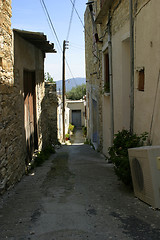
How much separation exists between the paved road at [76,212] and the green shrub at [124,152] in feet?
0.91

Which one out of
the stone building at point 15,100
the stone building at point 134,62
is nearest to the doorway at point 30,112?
the stone building at point 15,100

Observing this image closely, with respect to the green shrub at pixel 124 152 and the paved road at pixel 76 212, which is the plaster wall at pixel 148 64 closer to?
the green shrub at pixel 124 152

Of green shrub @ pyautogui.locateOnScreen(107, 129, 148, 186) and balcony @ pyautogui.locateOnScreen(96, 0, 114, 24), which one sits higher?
balcony @ pyautogui.locateOnScreen(96, 0, 114, 24)

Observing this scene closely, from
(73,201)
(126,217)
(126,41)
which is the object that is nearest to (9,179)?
(73,201)

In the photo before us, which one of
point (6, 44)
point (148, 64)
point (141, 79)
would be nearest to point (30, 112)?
point (6, 44)

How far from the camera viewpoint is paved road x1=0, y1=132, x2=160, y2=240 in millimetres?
3023

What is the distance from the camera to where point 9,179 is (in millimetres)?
4941

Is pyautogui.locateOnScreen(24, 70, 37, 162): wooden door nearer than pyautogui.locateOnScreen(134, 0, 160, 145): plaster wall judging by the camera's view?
No

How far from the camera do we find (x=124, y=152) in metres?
4.87

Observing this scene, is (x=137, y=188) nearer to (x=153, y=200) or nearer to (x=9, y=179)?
(x=153, y=200)

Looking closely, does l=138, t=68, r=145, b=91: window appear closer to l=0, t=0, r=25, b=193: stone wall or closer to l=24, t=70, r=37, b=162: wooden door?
l=0, t=0, r=25, b=193: stone wall

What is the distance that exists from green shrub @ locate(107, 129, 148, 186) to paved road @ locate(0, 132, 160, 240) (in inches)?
11.0

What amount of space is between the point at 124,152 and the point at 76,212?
1.58 m

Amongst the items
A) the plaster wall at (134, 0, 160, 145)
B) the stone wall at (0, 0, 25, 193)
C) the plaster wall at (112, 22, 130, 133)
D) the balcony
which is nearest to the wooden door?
the stone wall at (0, 0, 25, 193)
